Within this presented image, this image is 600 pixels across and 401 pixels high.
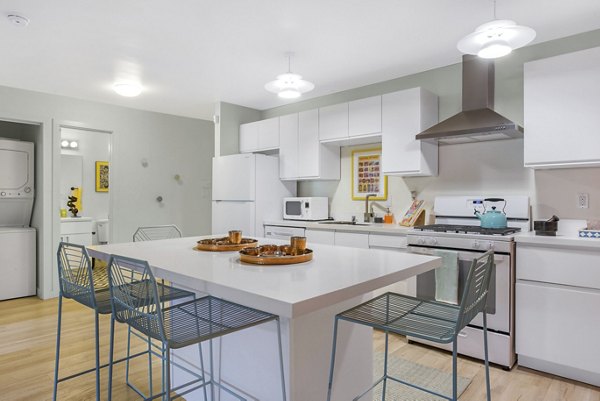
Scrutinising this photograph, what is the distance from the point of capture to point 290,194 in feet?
15.8

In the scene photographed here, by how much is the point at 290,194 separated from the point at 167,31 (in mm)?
2431

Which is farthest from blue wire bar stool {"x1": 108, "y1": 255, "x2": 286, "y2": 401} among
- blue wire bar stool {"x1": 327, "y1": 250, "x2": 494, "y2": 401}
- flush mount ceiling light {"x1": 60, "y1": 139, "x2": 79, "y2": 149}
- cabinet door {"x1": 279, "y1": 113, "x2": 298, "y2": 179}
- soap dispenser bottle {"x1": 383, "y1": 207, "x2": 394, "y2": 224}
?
flush mount ceiling light {"x1": 60, "y1": 139, "x2": 79, "y2": 149}

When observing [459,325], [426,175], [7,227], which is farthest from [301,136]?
[7,227]

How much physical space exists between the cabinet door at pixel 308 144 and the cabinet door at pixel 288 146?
7cm

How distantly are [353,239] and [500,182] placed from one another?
4.32 feet

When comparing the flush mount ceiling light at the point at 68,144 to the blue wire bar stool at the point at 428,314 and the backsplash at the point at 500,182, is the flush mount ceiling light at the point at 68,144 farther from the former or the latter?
the blue wire bar stool at the point at 428,314

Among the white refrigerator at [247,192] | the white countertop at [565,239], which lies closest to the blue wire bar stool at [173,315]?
the white countertop at [565,239]

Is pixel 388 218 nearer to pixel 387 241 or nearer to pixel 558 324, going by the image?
pixel 387 241

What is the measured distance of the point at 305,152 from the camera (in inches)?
169

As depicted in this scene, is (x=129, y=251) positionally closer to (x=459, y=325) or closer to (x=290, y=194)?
(x=459, y=325)

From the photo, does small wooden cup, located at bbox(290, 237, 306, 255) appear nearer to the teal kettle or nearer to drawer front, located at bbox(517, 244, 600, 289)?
drawer front, located at bbox(517, 244, 600, 289)

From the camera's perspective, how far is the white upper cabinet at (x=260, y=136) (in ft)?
15.2

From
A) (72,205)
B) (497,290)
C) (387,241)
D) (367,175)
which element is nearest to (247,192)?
(367,175)

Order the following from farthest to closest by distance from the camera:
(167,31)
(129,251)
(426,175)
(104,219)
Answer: (104,219), (426,175), (167,31), (129,251)
